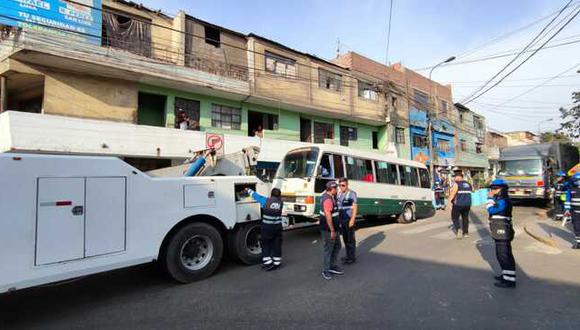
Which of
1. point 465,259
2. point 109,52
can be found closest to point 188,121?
point 109,52

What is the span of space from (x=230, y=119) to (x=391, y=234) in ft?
32.8

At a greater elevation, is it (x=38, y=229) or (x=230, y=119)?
(x=230, y=119)

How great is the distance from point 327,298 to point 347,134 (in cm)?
1880

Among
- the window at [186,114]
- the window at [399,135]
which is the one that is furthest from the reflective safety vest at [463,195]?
the window at [399,135]

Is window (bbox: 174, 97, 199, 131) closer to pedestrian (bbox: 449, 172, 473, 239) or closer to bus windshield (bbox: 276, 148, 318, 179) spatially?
bus windshield (bbox: 276, 148, 318, 179)

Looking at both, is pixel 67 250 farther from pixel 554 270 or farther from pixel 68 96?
pixel 68 96

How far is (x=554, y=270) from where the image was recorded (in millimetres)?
5766

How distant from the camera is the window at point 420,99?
27719mm

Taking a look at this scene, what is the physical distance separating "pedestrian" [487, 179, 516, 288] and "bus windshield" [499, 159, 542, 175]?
14544mm

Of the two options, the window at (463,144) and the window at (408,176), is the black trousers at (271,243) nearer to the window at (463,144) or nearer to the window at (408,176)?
the window at (408,176)

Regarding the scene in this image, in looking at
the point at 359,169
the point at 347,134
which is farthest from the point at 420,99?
the point at 359,169

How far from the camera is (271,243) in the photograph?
622 centimetres

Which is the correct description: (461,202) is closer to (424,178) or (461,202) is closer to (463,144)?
(424,178)

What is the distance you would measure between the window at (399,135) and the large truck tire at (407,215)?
13.5 metres
